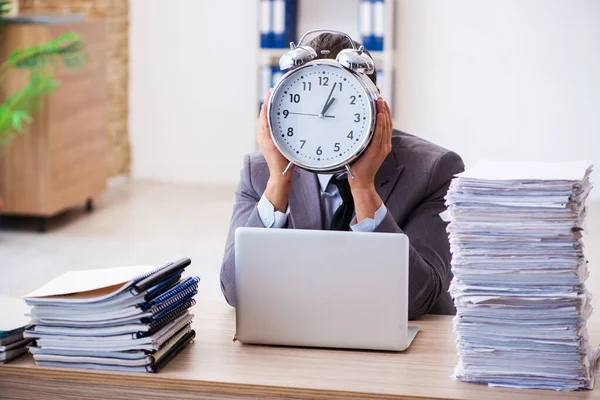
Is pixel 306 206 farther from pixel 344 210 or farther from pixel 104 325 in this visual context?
pixel 104 325

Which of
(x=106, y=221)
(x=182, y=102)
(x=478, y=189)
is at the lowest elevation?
(x=106, y=221)

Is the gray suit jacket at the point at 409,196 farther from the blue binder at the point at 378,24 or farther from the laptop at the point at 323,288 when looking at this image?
the blue binder at the point at 378,24

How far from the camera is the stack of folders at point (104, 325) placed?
131 centimetres

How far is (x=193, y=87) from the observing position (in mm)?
6582

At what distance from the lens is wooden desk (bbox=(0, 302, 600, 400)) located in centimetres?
124

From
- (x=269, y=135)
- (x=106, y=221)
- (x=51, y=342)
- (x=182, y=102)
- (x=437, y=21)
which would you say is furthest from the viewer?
(x=182, y=102)

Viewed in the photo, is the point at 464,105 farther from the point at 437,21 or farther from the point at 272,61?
the point at 272,61

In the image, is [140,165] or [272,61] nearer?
[272,61]

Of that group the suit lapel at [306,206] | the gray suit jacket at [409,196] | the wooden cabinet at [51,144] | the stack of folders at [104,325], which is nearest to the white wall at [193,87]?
the wooden cabinet at [51,144]

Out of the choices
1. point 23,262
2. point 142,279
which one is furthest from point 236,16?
point 142,279

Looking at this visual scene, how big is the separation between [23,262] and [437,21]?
3.29m

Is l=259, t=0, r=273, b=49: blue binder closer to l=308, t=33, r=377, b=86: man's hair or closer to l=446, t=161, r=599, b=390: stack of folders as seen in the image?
l=308, t=33, r=377, b=86: man's hair

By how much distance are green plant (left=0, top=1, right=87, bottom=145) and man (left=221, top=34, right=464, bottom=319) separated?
2.92m

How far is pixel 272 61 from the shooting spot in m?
6.31
